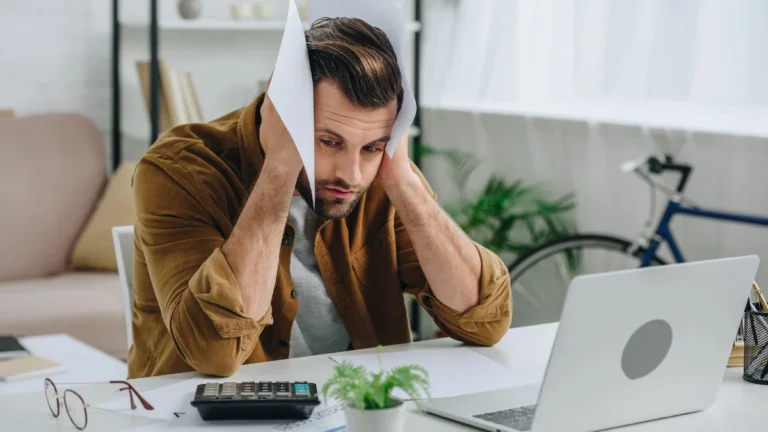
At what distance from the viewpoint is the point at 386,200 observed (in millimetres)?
1716

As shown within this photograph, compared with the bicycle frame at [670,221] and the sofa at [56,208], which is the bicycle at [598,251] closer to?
the bicycle frame at [670,221]

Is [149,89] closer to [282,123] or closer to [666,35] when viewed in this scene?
[666,35]

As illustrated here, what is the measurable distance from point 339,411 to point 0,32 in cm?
294

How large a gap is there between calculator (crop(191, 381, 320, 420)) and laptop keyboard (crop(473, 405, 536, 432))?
0.67 feet

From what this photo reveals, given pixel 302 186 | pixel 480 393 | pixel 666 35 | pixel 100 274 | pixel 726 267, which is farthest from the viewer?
pixel 100 274

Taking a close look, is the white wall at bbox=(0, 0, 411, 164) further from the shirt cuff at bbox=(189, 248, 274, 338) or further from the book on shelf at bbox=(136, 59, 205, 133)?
the shirt cuff at bbox=(189, 248, 274, 338)

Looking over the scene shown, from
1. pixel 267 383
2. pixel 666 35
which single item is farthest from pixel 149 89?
pixel 267 383

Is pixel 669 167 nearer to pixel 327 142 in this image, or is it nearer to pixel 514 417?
pixel 327 142

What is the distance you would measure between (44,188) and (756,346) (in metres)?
2.74

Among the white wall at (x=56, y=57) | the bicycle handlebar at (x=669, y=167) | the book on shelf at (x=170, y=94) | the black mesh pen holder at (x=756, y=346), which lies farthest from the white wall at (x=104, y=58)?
the black mesh pen holder at (x=756, y=346)

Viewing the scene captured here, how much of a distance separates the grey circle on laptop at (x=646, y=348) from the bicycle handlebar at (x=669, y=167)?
5.36ft

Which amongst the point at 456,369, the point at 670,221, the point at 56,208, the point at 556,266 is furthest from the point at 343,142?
the point at 56,208

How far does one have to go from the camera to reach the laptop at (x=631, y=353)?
1054 millimetres

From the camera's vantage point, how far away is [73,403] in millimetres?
1235
